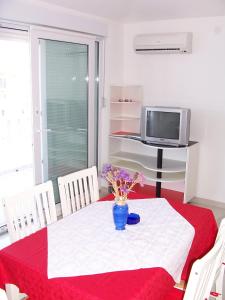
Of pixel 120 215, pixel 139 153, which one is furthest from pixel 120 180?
pixel 139 153

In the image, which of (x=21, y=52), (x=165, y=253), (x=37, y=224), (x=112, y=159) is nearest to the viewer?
(x=165, y=253)

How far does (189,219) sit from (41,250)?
100 cm

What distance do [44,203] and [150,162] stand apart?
97.9 inches

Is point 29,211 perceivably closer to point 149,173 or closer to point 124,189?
point 124,189

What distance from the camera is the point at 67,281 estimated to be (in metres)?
1.61

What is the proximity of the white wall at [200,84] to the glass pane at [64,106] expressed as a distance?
3.29 feet

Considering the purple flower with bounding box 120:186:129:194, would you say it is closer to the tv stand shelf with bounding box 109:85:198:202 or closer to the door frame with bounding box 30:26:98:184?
the door frame with bounding box 30:26:98:184

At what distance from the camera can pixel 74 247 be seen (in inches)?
75.8

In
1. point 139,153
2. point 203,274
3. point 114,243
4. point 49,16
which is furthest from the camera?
point 139,153

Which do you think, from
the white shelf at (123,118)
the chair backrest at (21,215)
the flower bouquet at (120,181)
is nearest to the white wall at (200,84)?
the white shelf at (123,118)

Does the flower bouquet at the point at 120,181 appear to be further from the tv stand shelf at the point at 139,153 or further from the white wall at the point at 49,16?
the tv stand shelf at the point at 139,153

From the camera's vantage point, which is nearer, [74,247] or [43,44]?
[74,247]

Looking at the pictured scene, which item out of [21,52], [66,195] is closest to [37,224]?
[66,195]

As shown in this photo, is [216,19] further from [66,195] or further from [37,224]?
[37,224]
